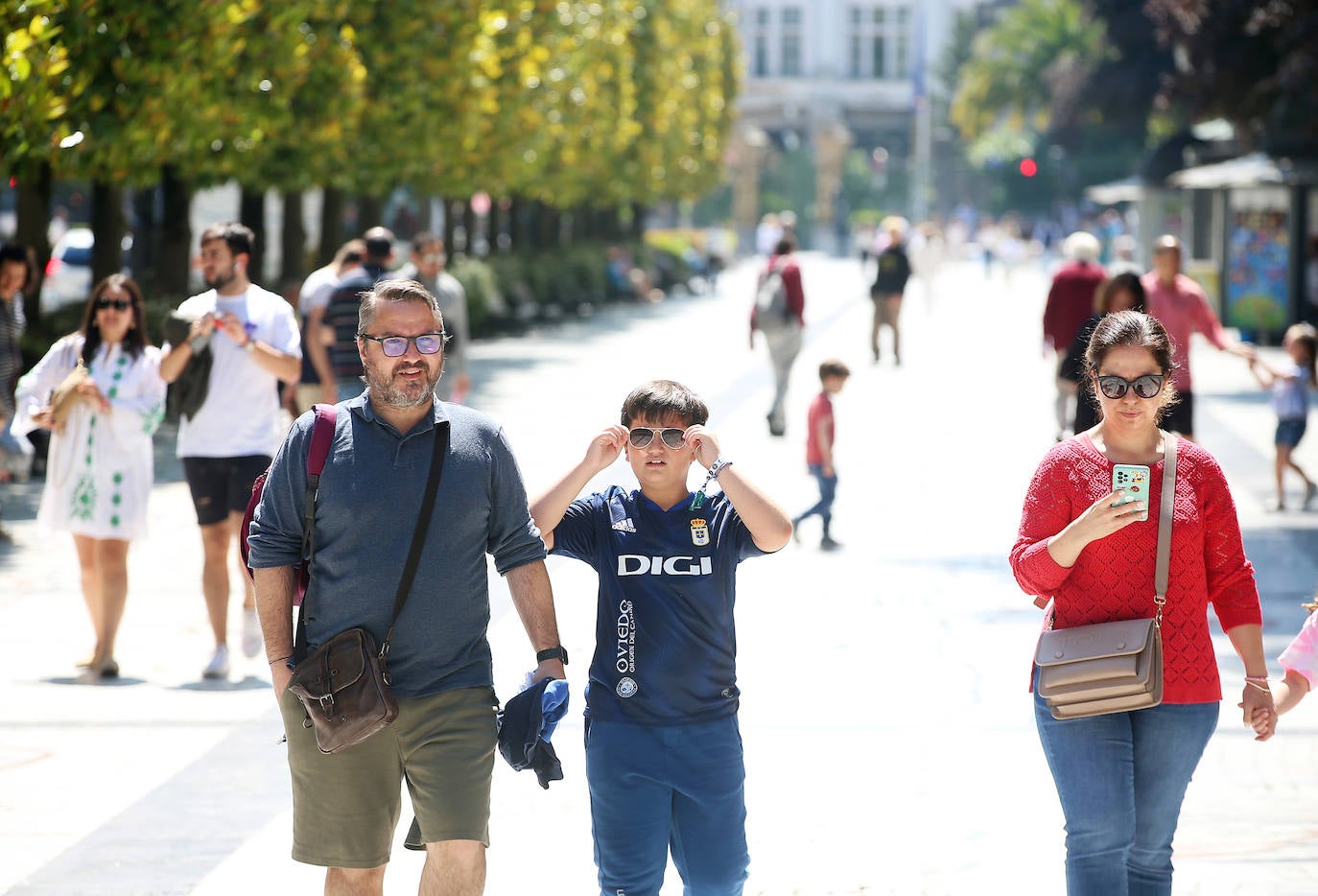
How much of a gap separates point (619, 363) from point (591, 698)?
2081 cm

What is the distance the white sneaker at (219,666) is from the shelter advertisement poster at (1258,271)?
67.4 feet

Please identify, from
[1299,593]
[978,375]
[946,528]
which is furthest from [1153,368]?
[978,375]

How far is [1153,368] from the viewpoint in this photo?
427 cm

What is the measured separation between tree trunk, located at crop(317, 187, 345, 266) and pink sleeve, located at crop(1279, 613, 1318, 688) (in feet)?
64.2

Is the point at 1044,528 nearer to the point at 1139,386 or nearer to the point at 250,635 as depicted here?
the point at 1139,386

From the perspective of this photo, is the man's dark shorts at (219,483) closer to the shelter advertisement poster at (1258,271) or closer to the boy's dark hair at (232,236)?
the boy's dark hair at (232,236)

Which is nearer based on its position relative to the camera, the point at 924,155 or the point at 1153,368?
the point at 1153,368

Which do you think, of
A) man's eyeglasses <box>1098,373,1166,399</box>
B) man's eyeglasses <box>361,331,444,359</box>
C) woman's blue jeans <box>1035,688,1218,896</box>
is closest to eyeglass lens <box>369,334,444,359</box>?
man's eyeglasses <box>361,331,444,359</box>

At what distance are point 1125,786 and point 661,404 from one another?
Answer: 4.29ft

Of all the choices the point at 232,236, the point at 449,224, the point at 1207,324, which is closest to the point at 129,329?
the point at 232,236

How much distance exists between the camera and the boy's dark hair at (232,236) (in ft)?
25.2

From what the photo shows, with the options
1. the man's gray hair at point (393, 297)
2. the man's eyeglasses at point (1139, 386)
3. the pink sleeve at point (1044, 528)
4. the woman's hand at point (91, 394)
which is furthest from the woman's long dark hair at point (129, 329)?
the man's eyeglasses at point (1139, 386)

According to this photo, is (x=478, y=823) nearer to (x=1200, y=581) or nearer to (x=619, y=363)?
(x=1200, y=581)

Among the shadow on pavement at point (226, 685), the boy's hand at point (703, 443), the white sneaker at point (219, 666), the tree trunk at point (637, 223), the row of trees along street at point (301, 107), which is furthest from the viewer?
the tree trunk at point (637, 223)
